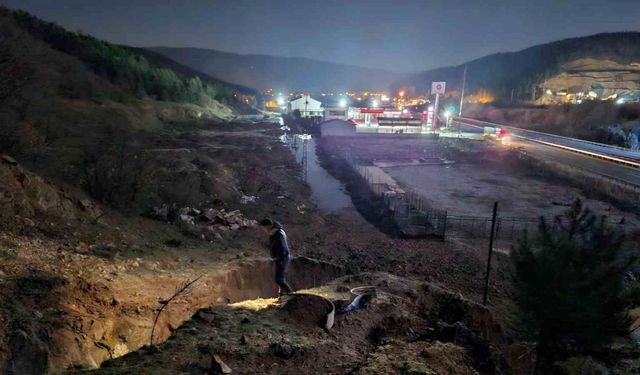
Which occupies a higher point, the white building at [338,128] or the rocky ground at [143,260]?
the white building at [338,128]

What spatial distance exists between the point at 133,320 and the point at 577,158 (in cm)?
4856

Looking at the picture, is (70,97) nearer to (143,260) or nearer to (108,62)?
(108,62)

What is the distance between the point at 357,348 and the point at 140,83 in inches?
2863

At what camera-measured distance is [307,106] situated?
83812mm

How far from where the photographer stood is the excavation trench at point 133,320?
240 inches

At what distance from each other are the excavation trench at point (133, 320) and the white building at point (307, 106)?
68.3 m

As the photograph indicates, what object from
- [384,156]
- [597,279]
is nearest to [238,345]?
[597,279]

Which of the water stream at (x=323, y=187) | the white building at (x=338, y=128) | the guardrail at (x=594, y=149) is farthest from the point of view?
the white building at (x=338, y=128)

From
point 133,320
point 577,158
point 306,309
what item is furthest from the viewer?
point 577,158

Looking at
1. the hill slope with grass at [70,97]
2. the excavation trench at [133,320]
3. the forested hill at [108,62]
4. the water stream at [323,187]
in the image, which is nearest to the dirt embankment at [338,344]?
the excavation trench at [133,320]

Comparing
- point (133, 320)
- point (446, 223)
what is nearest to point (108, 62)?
point (446, 223)

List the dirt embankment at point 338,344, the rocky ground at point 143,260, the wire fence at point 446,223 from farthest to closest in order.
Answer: the wire fence at point 446,223 → the rocky ground at point 143,260 → the dirt embankment at point 338,344

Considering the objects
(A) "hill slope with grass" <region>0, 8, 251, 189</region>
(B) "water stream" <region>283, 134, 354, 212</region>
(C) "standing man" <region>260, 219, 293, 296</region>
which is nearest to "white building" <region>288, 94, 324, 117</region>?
(A) "hill slope with grass" <region>0, 8, 251, 189</region>

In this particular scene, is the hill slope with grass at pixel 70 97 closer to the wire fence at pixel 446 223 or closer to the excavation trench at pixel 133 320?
the excavation trench at pixel 133 320
